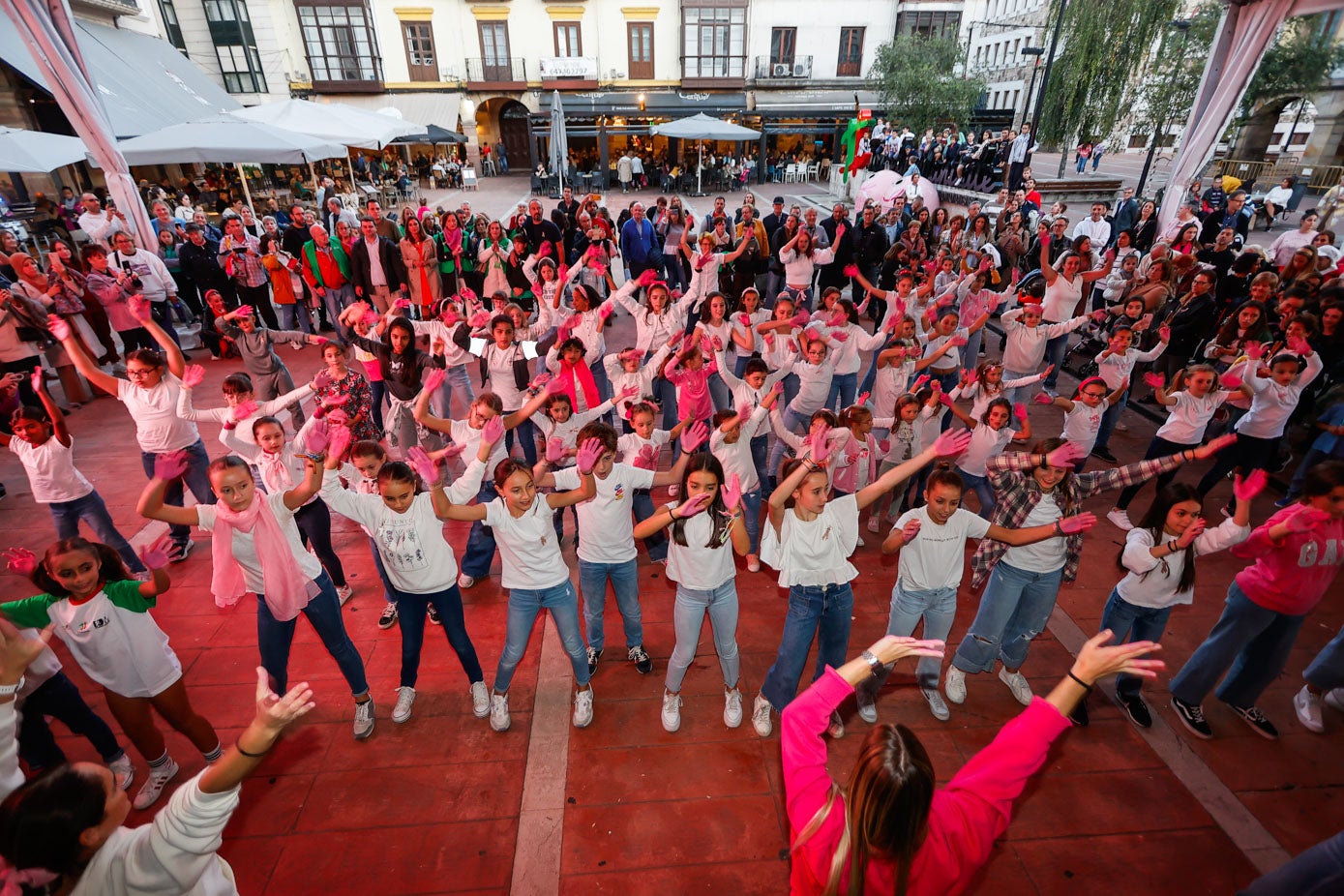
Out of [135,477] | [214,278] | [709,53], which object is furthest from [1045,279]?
[709,53]

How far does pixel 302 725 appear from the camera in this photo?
3.83 m

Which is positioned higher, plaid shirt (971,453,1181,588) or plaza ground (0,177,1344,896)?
plaid shirt (971,453,1181,588)

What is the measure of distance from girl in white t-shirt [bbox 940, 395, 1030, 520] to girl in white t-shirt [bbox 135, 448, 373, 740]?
14.3ft

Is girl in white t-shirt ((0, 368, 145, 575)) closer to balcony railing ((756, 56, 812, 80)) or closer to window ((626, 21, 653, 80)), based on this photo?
window ((626, 21, 653, 80))

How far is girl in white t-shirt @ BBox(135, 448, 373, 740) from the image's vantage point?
317 centimetres

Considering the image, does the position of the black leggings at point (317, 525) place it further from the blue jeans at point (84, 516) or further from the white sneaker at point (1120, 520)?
the white sneaker at point (1120, 520)

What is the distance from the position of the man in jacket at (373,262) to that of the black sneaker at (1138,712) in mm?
9360

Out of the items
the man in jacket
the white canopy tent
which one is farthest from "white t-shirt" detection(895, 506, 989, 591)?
the white canopy tent

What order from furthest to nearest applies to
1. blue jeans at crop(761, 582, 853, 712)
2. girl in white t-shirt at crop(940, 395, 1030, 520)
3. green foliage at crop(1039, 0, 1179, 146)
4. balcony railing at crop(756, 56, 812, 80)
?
balcony railing at crop(756, 56, 812, 80)
green foliage at crop(1039, 0, 1179, 146)
girl in white t-shirt at crop(940, 395, 1030, 520)
blue jeans at crop(761, 582, 853, 712)

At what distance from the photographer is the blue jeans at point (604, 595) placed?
387 centimetres

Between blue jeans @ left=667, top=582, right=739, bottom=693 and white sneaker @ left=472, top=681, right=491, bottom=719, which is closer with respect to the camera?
blue jeans @ left=667, top=582, right=739, bottom=693

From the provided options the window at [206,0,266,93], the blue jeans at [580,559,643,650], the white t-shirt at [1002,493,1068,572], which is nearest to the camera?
the white t-shirt at [1002,493,1068,572]

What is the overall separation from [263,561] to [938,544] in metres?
3.51

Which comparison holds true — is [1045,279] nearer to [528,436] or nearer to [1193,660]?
[1193,660]
